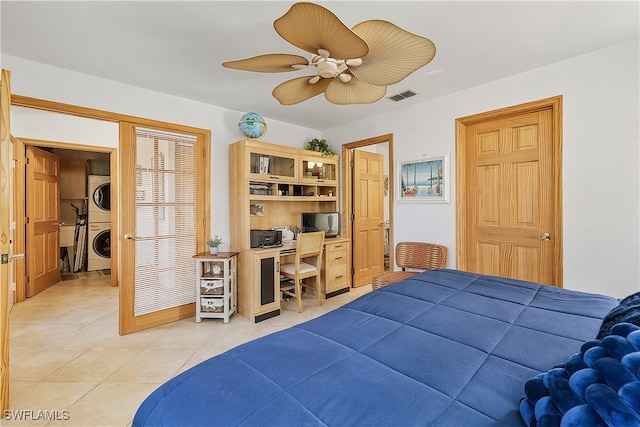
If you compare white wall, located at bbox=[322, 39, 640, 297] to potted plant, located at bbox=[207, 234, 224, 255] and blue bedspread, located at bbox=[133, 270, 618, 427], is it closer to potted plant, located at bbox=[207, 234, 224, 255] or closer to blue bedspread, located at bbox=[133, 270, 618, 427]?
blue bedspread, located at bbox=[133, 270, 618, 427]

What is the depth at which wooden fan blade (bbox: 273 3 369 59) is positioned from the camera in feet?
3.94

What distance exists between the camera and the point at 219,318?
3266mm

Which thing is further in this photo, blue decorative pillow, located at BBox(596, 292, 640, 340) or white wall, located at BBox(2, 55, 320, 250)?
white wall, located at BBox(2, 55, 320, 250)

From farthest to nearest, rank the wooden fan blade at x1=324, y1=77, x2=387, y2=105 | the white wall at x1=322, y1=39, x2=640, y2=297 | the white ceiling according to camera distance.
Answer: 1. the white wall at x1=322, y1=39, x2=640, y2=297
2. the wooden fan blade at x1=324, y1=77, x2=387, y2=105
3. the white ceiling

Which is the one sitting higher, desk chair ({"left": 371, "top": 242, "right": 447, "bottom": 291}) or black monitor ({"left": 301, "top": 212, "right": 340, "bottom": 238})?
black monitor ({"left": 301, "top": 212, "right": 340, "bottom": 238})

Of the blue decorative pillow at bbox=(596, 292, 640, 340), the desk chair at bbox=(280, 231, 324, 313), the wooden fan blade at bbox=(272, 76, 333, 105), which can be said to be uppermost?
the wooden fan blade at bbox=(272, 76, 333, 105)

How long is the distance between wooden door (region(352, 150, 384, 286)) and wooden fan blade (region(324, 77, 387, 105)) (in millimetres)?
2317

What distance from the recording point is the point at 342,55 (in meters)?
1.48

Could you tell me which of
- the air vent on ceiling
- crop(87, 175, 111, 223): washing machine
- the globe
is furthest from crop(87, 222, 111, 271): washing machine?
the air vent on ceiling

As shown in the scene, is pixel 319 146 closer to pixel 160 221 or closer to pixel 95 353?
pixel 160 221

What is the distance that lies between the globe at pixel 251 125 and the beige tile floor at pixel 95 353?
2.19m

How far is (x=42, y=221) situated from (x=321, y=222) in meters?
4.22

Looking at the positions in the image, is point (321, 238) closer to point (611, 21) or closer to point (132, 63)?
point (132, 63)

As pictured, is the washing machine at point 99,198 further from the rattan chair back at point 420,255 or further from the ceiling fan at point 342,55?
the rattan chair back at point 420,255
